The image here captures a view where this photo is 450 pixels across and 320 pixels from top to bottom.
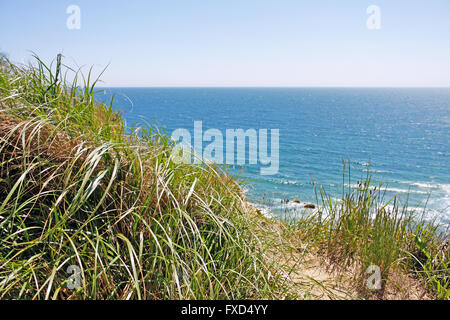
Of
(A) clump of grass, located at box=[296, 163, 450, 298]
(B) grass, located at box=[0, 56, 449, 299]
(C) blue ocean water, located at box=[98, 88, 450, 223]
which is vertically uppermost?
(B) grass, located at box=[0, 56, 449, 299]

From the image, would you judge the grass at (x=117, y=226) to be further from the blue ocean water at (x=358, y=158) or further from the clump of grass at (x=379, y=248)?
the blue ocean water at (x=358, y=158)

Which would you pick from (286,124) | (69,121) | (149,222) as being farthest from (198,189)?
(286,124)

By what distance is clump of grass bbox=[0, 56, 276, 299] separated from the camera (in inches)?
63.6

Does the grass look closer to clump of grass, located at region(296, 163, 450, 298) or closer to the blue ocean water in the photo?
clump of grass, located at region(296, 163, 450, 298)

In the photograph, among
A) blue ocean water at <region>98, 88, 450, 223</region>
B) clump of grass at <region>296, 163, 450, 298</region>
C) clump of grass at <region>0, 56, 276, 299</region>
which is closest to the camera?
clump of grass at <region>0, 56, 276, 299</region>

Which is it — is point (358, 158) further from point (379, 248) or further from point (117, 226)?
point (117, 226)

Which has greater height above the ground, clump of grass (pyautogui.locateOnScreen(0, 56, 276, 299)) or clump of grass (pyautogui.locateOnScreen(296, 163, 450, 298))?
clump of grass (pyautogui.locateOnScreen(0, 56, 276, 299))

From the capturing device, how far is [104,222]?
185 centimetres

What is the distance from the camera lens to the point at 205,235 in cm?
208

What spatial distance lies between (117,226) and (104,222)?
0.09m

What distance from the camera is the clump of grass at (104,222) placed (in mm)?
→ 1614

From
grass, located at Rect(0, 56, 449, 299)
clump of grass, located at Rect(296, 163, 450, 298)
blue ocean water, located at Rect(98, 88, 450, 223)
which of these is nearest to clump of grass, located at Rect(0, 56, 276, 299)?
grass, located at Rect(0, 56, 449, 299)

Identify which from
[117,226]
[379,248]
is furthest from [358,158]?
[117,226]
